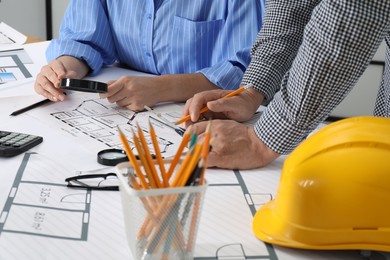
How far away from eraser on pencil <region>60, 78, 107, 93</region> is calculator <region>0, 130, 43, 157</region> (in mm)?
250

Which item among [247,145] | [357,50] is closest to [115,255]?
[247,145]

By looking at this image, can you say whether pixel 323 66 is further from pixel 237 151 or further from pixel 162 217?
pixel 162 217

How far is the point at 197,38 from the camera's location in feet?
5.27

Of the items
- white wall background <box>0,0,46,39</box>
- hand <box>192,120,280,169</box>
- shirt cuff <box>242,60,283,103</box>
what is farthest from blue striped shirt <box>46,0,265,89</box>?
white wall background <box>0,0,46,39</box>

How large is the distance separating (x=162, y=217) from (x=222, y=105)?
596 millimetres

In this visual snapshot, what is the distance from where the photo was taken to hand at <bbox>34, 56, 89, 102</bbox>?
4.67 ft

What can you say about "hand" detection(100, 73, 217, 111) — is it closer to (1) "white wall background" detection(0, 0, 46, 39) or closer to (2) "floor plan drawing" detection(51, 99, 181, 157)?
(2) "floor plan drawing" detection(51, 99, 181, 157)

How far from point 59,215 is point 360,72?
531 mm

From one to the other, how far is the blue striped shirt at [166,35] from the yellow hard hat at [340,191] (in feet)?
2.43

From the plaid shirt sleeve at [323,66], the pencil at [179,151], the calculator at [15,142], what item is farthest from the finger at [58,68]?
the pencil at [179,151]

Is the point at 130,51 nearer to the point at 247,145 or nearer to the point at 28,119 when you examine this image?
the point at 28,119

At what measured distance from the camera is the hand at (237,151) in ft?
3.54

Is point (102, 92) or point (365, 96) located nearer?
point (102, 92)

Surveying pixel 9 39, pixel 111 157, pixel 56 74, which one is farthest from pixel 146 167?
pixel 9 39
